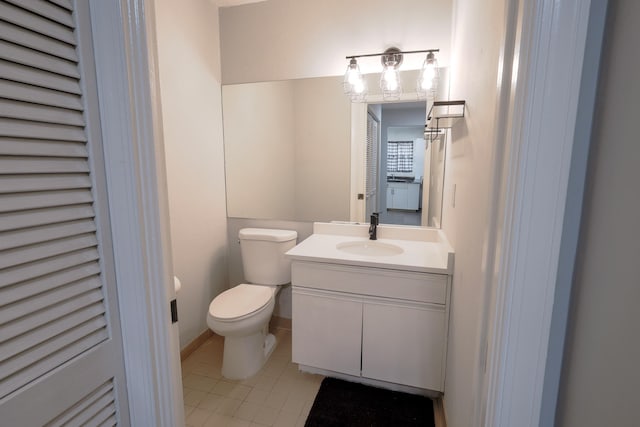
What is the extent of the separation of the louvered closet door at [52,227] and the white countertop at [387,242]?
116 centimetres

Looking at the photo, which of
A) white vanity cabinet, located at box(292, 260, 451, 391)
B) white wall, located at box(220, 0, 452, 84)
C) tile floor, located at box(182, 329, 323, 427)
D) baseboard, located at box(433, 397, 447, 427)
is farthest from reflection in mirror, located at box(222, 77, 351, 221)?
baseboard, located at box(433, 397, 447, 427)

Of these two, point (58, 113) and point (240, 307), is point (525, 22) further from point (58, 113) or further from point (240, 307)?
point (240, 307)

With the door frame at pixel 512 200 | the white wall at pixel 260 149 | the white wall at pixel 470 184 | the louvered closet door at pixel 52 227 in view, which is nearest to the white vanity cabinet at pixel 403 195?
the white wall at pixel 470 184

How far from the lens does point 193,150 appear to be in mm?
2107

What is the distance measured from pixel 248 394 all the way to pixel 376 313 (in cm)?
90

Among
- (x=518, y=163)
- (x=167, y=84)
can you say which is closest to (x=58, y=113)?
(x=518, y=163)

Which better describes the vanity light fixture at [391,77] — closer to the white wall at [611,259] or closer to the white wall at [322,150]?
the white wall at [322,150]

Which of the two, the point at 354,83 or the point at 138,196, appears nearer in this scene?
the point at 138,196

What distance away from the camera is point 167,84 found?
6.07 ft

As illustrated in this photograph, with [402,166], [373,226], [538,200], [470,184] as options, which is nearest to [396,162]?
[402,166]

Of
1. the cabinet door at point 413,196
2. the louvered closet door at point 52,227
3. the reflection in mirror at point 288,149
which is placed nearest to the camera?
the louvered closet door at point 52,227

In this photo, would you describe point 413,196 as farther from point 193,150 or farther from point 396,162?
point 193,150

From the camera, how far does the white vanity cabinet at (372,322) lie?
1.59 metres

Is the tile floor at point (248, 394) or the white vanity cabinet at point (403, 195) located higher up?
the white vanity cabinet at point (403, 195)
